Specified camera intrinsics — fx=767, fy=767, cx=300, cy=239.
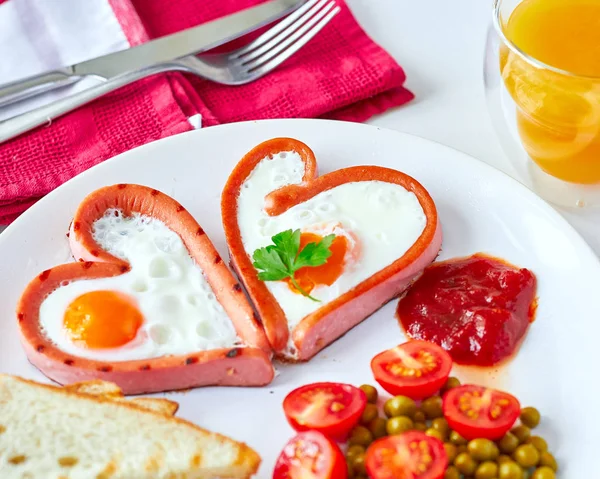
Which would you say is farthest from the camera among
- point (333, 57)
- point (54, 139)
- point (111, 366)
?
point (333, 57)

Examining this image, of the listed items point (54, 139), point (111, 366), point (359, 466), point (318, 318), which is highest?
point (54, 139)

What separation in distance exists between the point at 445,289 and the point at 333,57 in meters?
2.33

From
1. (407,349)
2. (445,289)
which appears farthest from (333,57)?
(407,349)

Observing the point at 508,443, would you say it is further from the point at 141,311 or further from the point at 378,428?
the point at 141,311

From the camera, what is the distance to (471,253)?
420 centimetres

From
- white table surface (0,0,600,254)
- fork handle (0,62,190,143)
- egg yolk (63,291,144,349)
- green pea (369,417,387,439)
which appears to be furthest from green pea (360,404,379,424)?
fork handle (0,62,190,143)

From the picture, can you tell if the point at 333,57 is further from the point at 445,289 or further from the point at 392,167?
the point at 445,289

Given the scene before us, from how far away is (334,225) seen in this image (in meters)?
4.00

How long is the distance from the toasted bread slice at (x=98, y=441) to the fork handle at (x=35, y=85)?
7.72 feet

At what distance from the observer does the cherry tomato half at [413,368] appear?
345 cm

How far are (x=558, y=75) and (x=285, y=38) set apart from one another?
2.26 m

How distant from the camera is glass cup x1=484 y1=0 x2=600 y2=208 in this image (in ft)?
13.4

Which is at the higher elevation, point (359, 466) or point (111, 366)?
point (111, 366)

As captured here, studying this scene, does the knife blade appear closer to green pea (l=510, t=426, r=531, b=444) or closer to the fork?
the fork
